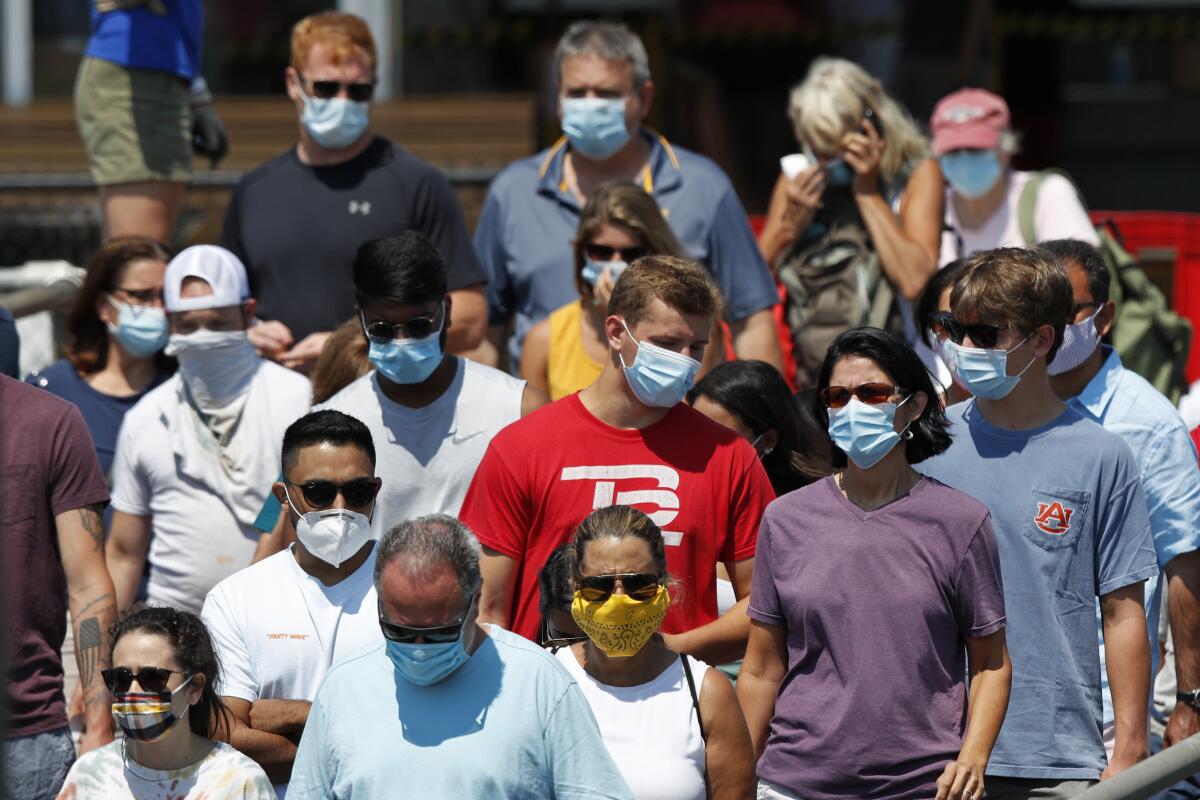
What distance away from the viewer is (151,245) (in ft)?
22.1

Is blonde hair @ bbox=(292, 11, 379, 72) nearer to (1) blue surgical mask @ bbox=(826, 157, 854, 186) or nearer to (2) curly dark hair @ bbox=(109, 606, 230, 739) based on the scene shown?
(1) blue surgical mask @ bbox=(826, 157, 854, 186)

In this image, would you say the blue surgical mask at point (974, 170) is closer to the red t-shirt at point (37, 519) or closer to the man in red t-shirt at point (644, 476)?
the man in red t-shirt at point (644, 476)

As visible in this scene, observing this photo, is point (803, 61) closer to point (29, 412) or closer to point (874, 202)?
point (874, 202)

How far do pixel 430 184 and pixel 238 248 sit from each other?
28.2 inches

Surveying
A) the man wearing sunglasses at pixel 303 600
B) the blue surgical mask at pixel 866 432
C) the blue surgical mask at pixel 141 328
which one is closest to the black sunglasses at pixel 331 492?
the man wearing sunglasses at pixel 303 600

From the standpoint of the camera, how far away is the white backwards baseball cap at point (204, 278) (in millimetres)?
6176

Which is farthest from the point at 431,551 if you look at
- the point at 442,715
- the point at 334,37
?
the point at 334,37

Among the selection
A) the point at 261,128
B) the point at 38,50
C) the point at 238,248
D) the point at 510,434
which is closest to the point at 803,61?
the point at 261,128

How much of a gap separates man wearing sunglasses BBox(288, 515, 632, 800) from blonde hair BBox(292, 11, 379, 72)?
308 centimetres

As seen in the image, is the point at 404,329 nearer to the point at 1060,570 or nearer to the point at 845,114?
the point at 1060,570

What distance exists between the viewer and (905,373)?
4.62m

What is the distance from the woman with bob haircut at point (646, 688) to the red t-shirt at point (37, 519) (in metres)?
1.56

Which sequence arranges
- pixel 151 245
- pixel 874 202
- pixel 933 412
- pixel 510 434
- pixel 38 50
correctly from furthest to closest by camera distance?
pixel 38 50
pixel 874 202
pixel 151 245
pixel 510 434
pixel 933 412

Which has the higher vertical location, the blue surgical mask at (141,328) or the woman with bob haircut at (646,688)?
the blue surgical mask at (141,328)
